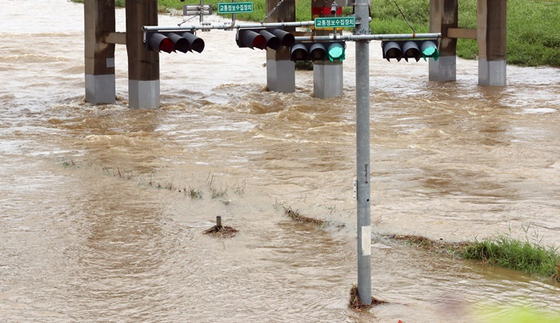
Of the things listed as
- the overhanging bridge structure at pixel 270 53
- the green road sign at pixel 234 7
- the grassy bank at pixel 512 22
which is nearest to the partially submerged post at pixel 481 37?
the overhanging bridge structure at pixel 270 53

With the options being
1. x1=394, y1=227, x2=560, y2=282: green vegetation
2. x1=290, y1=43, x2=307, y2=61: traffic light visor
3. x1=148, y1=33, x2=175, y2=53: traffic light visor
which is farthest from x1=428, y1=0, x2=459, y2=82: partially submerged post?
x1=290, y1=43, x2=307, y2=61: traffic light visor

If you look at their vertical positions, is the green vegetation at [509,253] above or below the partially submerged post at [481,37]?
below

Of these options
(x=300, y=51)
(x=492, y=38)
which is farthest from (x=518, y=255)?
(x=492, y=38)

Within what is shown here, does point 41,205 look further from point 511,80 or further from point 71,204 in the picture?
point 511,80

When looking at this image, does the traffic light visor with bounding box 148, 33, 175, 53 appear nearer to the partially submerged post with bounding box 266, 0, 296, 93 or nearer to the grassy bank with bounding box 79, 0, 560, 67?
the partially submerged post with bounding box 266, 0, 296, 93

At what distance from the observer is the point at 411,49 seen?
31.1 ft

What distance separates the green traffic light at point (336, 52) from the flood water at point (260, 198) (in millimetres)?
2455

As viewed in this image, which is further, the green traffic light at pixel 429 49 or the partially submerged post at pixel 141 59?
the partially submerged post at pixel 141 59

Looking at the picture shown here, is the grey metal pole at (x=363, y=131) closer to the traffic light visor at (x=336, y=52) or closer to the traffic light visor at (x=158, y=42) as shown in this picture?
the traffic light visor at (x=336, y=52)

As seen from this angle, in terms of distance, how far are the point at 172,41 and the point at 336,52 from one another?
4.30 metres

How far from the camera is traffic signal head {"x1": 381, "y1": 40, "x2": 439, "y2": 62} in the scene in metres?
9.41

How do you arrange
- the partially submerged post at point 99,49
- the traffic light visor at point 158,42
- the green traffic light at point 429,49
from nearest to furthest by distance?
the green traffic light at point 429,49 → the traffic light visor at point 158,42 → the partially submerged post at point 99,49

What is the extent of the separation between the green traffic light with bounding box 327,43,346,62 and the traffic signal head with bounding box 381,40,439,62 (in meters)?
0.50

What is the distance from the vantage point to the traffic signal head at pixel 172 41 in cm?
1276
